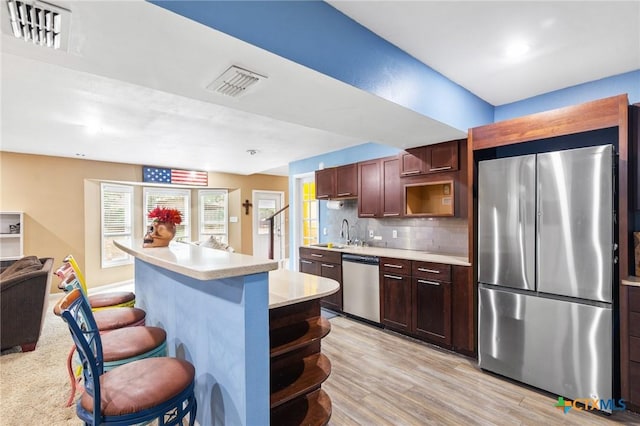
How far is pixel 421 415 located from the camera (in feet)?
7.25

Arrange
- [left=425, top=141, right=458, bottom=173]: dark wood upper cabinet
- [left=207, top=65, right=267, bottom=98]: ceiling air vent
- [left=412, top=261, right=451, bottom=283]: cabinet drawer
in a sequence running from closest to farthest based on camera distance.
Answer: [left=207, top=65, right=267, bottom=98]: ceiling air vent, [left=412, top=261, right=451, bottom=283]: cabinet drawer, [left=425, top=141, right=458, bottom=173]: dark wood upper cabinet

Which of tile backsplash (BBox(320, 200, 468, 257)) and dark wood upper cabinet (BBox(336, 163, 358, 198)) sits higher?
dark wood upper cabinet (BBox(336, 163, 358, 198))

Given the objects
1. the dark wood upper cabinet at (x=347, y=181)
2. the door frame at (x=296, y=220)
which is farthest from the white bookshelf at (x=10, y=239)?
the dark wood upper cabinet at (x=347, y=181)

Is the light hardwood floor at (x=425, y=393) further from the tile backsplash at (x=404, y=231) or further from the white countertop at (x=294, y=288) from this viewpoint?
the tile backsplash at (x=404, y=231)

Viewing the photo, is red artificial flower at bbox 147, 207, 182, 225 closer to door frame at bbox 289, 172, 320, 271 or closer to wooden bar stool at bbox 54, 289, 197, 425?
wooden bar stool at bbox 54, 289, 197, 425

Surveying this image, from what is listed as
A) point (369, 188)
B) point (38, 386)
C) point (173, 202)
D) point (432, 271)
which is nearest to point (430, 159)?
point (369, 188)

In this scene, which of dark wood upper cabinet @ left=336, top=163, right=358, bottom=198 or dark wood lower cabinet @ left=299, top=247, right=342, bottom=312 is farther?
dark wood upper cabinet @ left=336, top=163, right=358, bottom=198

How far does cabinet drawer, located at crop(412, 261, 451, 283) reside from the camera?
10.4 ft

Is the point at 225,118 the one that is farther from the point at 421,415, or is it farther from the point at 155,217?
the point at 421,415

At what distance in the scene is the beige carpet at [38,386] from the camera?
86.7 inches

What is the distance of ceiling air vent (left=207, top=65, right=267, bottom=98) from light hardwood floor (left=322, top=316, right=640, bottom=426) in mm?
2365

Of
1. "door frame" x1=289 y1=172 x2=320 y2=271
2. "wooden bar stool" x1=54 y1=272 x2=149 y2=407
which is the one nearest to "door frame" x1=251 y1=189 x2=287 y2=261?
"door frame" x1=289 y1=172 x2=320 y2=271

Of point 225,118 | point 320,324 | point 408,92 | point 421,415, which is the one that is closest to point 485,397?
point 421,415

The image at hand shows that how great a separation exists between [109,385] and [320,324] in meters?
1.10
